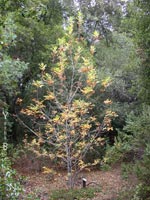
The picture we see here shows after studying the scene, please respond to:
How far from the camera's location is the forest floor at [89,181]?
7.61 metres

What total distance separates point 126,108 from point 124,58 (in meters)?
2.24

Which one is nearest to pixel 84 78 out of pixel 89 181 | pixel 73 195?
pixel 89 181

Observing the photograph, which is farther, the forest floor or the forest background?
the forest floor

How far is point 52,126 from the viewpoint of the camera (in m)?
7.35

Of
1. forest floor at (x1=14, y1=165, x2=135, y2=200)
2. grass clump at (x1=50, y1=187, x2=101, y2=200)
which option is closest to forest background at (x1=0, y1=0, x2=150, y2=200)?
forest floor at (x1=14, y1=165, x2=135, y2=200)

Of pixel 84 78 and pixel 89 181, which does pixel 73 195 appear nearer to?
pixel 89 181

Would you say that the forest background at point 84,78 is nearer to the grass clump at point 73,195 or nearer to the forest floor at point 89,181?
the forest floor at point 89,181

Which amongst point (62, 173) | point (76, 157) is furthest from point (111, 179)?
point (76, 157)

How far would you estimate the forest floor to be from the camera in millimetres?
7609

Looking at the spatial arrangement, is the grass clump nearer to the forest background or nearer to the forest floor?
the forest floor

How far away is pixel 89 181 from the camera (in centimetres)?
904

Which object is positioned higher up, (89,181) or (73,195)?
(73,195)

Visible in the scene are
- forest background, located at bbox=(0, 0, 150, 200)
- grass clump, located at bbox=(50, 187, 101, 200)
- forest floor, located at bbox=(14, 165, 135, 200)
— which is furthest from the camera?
forest floor, located at bbox=(14, 165, 135, 200)

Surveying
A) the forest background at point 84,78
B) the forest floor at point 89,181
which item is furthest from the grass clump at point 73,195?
the forest background at point 84,78
